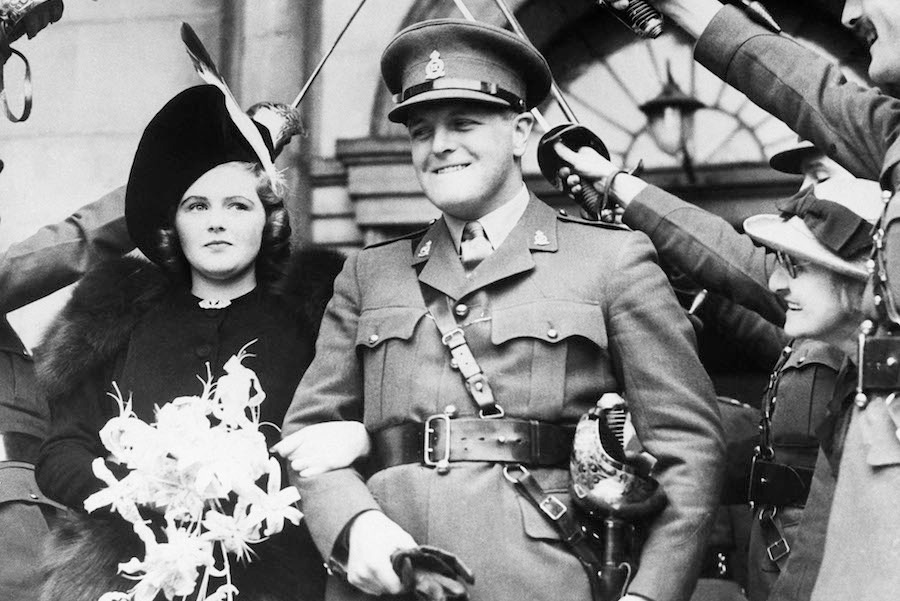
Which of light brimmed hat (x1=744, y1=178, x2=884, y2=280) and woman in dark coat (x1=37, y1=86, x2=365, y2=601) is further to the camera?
woman in dark coat (x1=37, y1=86, x2=365, y2=601)

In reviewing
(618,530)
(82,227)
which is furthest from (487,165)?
(82,227)

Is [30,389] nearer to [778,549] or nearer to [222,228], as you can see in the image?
[222,228]

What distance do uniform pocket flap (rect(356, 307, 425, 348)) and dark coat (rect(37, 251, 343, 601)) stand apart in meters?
0.55

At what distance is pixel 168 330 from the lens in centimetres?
472

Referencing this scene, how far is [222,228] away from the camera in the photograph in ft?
15.5

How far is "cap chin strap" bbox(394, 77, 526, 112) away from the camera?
13.4 ft

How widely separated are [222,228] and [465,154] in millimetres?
985

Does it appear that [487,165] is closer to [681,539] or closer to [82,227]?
[681,539]

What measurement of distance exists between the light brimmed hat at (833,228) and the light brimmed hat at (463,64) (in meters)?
0.75

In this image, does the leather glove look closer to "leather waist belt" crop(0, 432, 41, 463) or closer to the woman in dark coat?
the woman in dark coat

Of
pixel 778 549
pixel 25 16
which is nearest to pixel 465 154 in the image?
pixel 778 549

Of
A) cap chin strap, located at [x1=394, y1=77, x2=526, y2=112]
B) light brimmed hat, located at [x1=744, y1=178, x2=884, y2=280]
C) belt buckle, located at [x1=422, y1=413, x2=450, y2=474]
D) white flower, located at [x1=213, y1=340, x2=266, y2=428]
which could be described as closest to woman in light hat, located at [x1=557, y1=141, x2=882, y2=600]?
light brimmed hat, located at [x1=744, y1=178, x2=884, y2=280]

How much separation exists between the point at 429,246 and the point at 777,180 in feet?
6.38

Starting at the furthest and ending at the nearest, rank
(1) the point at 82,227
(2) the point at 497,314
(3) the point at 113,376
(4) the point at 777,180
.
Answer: (4) the point at 777,180, (1) the point at 82,227, (3) the point at 113,376, (2) the point at 497,314
